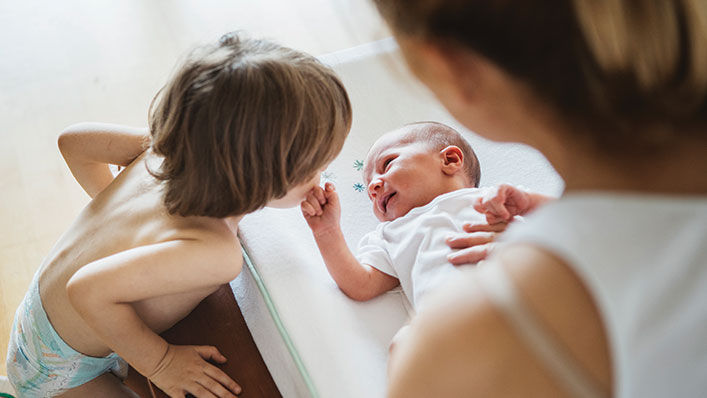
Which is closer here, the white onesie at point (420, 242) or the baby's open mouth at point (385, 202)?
the white onesie at point (420, 242)

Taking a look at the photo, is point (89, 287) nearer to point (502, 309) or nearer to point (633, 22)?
point (502, 309)

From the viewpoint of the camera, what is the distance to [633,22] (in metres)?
0.45

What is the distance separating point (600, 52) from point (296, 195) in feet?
2.26

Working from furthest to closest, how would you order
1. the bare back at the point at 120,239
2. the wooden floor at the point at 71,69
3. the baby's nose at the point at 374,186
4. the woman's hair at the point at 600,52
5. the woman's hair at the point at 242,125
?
the wooden floor at the point at 71,69 → the baby's nose at the point at 374,186 → the bare back at the point at 120,239 → the woman's hair at the point at 242,125 → the woman's hair at the point at 600,52

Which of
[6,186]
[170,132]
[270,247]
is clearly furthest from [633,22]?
[6,186]

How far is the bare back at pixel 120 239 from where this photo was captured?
1.03m

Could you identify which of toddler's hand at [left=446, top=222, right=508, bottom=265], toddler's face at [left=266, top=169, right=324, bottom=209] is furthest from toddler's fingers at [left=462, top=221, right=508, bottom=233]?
toddler's face at [left=266, top=169, right=324, bottom=209]

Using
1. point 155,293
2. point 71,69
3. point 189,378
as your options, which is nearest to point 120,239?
point 155,293

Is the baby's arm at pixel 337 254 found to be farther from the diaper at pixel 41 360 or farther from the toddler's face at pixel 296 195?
the diaper at pixel 41 360

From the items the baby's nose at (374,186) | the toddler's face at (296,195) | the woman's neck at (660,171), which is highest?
the woman's neck at (660,171)

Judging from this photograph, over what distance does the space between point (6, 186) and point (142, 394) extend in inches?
36.0

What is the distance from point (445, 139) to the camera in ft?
4.32

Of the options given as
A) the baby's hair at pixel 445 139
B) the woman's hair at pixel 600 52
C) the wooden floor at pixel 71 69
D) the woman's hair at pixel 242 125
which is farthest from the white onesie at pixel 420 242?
the wooden floor at pixel 71 69

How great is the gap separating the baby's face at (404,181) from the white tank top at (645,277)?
735 mm
